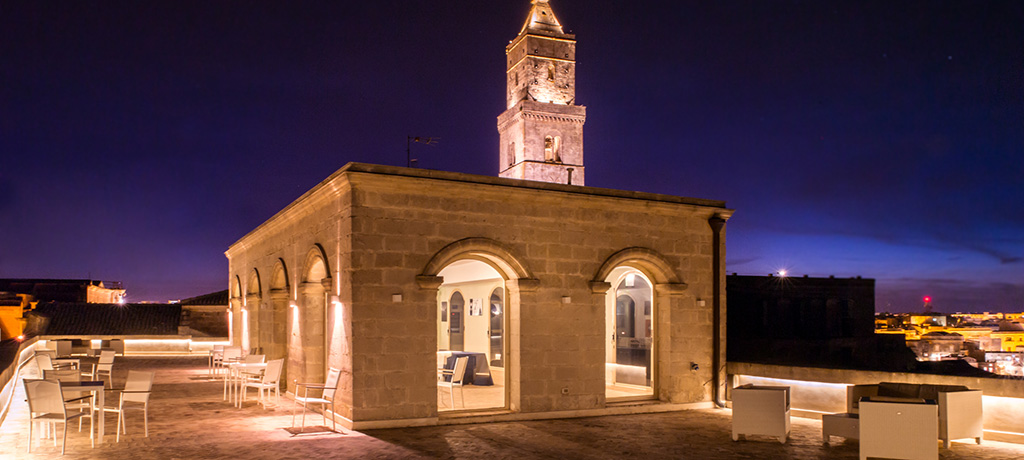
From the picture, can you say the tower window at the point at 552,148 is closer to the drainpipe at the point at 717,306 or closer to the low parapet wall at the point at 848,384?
the drainpipe at the point at 717,306

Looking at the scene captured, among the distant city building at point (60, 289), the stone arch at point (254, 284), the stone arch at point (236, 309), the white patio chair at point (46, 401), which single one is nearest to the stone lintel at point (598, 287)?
the white patio chair at point (46, 401)

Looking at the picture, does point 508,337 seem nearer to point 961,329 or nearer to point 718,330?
point 718,330

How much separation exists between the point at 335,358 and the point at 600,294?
4.02 meters

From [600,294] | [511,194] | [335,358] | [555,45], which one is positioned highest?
[555,45]

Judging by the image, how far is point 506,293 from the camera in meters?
11.9

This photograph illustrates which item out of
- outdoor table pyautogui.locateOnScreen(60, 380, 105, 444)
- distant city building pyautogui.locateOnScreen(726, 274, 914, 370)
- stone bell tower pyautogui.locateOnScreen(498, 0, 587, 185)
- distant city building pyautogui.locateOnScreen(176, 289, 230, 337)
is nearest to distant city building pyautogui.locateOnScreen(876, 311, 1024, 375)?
distant city building pyautogui.locateOnScreen(726, 274, 914, 370)

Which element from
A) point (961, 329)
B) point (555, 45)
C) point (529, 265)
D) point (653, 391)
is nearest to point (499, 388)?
point (653, 391)

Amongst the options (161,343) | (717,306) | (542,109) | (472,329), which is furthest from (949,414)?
(542,109)

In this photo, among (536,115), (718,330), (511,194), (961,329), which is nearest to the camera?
(511,194)

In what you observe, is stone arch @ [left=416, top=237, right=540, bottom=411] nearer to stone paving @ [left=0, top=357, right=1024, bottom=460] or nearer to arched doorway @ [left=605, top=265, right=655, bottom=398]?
stone paving @ [left=0, top=357, right=1024, bottom=460]

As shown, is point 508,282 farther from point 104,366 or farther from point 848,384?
point 104,366

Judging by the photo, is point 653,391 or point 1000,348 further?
point 1000,348

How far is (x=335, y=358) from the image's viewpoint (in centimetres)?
1093

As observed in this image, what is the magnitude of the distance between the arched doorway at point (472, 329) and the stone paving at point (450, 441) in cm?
219
